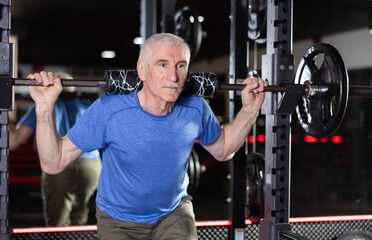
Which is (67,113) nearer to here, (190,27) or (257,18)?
(190,27)

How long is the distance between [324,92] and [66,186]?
233cm

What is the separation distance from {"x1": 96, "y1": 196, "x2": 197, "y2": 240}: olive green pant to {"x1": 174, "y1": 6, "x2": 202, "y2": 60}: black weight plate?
2.07m

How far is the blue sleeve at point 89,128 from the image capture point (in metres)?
1.95

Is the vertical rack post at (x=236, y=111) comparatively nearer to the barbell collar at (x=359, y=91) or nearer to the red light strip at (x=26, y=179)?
the barbell collar at (x=359, y=91)

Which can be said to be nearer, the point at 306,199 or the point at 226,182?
the point at 306,199

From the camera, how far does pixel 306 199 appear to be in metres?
6.61

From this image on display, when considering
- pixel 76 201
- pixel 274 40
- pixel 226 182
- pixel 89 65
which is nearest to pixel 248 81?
pixel 274 40

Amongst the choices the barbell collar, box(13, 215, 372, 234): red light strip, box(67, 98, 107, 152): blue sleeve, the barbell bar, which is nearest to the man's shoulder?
the barbell bar

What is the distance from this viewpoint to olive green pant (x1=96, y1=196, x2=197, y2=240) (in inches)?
79.5

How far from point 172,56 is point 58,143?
61cm

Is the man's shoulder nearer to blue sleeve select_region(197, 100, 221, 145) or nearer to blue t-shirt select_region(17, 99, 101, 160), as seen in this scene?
blue sleeve select_region(197, 100, 221, 145)

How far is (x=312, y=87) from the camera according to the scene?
223 centimetres

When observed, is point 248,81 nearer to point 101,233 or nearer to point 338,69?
point 338,69

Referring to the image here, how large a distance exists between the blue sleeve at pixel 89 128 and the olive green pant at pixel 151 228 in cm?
36
